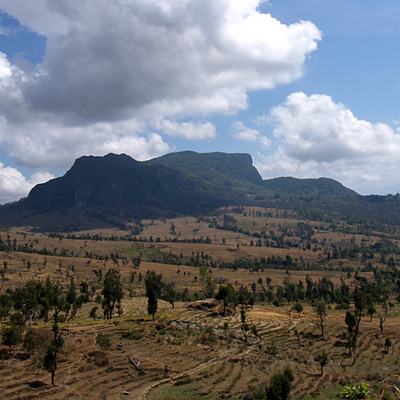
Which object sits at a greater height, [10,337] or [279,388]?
[10,337]

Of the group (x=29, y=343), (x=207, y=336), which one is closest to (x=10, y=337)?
(x=29, y=343)

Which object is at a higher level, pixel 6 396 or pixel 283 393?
pixel 283 393

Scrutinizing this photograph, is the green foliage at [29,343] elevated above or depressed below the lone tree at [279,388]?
below

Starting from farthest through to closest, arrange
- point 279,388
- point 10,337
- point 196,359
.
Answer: point 196,359
point 10,337
point 279,388

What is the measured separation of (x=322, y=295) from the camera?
15312 centimetres

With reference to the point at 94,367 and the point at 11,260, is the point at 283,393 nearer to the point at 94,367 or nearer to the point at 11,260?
the point at 94,367

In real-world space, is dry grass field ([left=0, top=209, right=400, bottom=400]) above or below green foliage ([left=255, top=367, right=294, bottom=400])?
below

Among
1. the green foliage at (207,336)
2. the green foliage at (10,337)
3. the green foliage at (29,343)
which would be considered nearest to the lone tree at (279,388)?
the green foliage at (207,336)

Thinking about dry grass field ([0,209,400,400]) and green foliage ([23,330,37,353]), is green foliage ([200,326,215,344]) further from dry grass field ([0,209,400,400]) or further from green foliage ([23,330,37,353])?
green foliage ([23,330,37,353])

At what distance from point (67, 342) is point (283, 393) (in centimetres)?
3831

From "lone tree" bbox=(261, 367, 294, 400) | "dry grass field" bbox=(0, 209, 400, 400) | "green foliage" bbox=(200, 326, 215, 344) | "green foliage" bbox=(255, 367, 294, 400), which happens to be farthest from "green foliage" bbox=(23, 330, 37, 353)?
"lone tree" bbox=(261, 367, 294, 400)

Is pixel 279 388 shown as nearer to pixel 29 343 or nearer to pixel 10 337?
pixel 29 343

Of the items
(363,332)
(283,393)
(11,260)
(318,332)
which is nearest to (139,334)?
(283,393)

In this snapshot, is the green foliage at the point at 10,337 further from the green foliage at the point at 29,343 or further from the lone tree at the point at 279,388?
the lone tree at the point at 279,388
